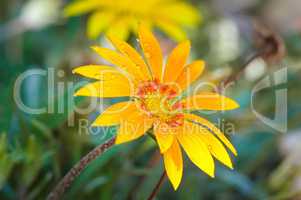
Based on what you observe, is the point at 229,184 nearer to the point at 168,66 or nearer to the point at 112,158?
the point at 112,158

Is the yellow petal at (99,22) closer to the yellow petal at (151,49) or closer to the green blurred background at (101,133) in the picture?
the green blurred background at (101,133)

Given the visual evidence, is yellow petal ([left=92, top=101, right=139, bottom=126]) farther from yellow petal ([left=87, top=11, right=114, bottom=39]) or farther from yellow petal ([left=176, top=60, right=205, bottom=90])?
yellow petal ([left=87, top=11, right=114, bottom=39])

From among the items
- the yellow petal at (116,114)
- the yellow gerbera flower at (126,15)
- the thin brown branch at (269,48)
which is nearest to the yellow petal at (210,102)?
the yellow petal at (116,114)

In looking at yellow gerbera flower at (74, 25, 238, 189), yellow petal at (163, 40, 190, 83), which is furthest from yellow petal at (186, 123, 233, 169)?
yellow petal at (163, 40, 190, 83)

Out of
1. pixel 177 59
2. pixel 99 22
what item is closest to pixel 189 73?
pixel 177 59

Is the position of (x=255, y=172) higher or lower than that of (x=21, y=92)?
lower

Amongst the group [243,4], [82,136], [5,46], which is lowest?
[82,136]

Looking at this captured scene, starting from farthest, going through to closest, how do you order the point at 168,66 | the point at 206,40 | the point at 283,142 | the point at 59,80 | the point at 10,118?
the point at 206,40 → the point at 283,142 → the point at 59,80 → the point at 10,118 → the point at 168,66

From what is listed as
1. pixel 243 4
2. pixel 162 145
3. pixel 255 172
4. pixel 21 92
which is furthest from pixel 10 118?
pixel 243 4
